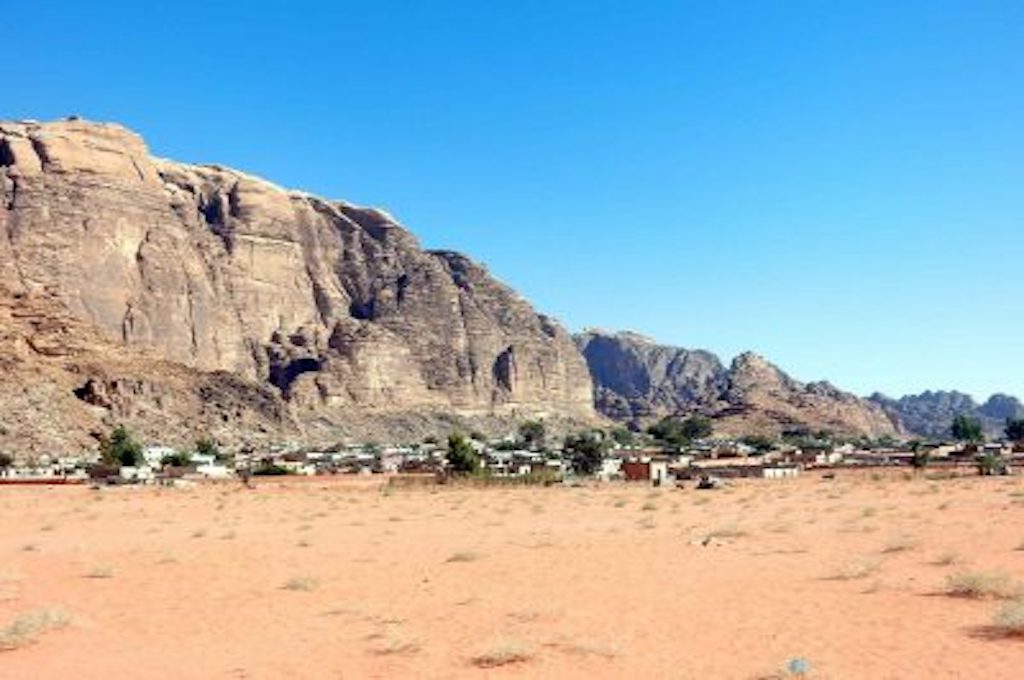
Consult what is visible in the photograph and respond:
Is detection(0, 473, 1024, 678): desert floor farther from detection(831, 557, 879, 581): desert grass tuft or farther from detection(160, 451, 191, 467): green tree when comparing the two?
detection(160, 451, 191, 467): green tree

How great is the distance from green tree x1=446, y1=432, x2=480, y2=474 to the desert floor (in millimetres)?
31609

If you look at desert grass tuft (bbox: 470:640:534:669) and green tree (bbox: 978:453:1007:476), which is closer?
desert grass tuft (bbox: 470:640:534:669)

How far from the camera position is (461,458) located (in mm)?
70688

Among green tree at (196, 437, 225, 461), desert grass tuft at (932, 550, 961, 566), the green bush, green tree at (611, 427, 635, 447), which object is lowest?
desert grass tuft at (932, 550, 961, 566)

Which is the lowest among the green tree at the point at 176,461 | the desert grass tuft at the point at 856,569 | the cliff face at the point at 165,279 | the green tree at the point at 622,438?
the desert grass tuft at the point at 856,569

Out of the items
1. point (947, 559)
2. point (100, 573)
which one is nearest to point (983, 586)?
point (947, 559)

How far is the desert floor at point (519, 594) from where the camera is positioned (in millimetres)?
13109

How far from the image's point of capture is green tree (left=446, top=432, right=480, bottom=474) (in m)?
69.6

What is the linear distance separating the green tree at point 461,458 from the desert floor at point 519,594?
104ft

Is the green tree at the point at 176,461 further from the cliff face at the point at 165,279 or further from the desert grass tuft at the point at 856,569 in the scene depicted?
the desert grass tuft at the point at 856,569

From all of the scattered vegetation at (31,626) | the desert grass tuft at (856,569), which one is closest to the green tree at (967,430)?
the desert grass tuft at (856,569)

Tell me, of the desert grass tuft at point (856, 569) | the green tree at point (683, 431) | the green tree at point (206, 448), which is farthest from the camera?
the green tree at point (683, 431)

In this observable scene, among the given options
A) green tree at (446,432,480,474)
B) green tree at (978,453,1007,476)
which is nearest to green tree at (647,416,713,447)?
green tree at (446,432,480,474)

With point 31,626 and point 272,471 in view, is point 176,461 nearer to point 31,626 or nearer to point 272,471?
point 272,471
